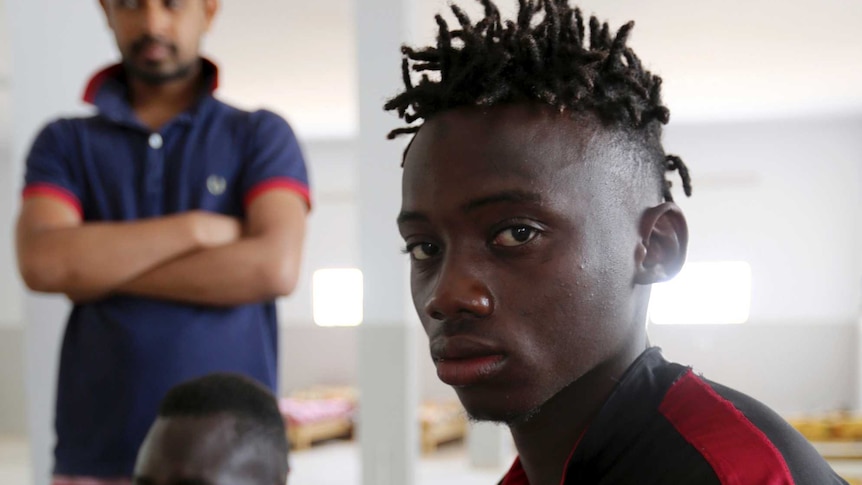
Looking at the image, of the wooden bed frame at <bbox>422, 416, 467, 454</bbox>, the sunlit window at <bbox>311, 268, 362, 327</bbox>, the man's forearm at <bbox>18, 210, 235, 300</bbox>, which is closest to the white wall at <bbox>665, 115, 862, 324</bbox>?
the wooden bed frame at <bbox>422, 416, 467, 454</bbox>

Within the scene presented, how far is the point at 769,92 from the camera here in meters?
6.79

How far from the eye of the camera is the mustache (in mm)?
1393

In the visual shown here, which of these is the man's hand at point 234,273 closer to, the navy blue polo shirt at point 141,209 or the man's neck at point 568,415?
the navy blue polo shirt at point 141,209

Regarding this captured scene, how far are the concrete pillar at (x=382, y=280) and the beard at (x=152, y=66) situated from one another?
863 mm

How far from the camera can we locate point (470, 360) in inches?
24.5

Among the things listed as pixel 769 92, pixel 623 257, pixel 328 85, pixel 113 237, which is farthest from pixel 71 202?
pixel 769 92

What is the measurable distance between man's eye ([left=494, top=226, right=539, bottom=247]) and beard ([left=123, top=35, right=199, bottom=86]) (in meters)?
0.98

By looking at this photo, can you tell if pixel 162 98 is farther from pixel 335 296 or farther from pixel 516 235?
pixel 335 296

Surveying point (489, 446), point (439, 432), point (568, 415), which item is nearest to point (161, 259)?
point (568, 415)

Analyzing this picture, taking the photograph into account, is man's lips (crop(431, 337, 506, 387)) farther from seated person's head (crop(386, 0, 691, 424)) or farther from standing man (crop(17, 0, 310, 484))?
standing man (crop(17, 0, 310, 484))

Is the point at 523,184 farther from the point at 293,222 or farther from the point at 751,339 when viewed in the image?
the point at 751,339

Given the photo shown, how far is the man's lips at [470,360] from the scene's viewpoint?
62cm

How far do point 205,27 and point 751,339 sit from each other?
24.9 feet

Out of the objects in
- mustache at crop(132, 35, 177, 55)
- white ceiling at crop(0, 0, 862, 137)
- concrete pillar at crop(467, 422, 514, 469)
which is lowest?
concrete pillar at crop(467, 422, 514, 469)
